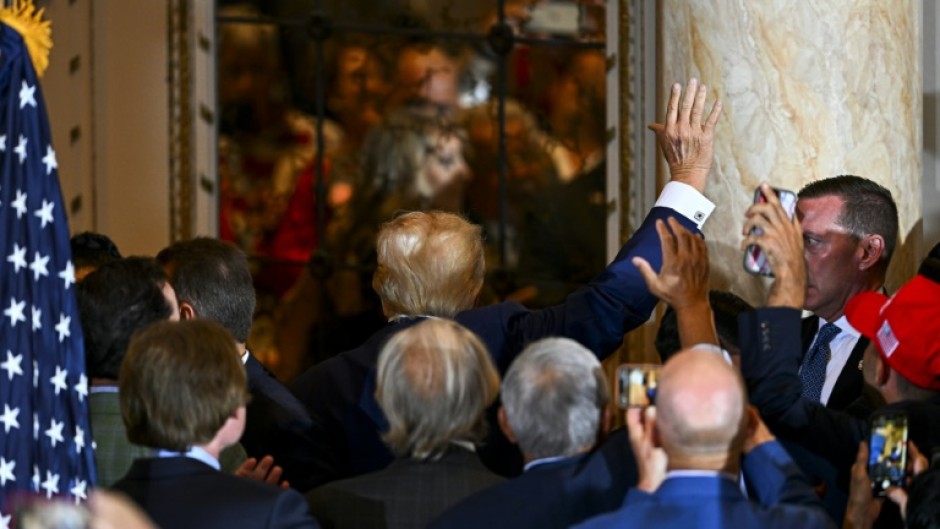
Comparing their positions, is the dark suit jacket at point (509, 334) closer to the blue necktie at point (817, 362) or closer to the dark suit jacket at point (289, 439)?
the dark suit jacket at point (289, 439)

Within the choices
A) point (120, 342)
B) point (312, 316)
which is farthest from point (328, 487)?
point (312, 316)

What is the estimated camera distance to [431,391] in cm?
418

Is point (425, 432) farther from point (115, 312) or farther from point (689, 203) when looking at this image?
point (689, 203)

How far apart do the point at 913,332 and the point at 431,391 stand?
1147mm

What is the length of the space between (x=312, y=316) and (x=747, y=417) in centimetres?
488

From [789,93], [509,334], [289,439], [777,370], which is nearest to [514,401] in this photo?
[777,370]

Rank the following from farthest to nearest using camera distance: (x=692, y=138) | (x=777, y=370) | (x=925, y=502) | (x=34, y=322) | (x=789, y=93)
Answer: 1. (x=789, y=93)
2. (x=692, y=138)
3. (x=34, y=322)
4. (x=777, y=370)
5. (x=925, y=502)

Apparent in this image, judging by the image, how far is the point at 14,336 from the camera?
4555 mm

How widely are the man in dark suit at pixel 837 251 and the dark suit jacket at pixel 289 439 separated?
1523 mm

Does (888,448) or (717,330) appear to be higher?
(717,330)

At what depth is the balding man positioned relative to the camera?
370cm

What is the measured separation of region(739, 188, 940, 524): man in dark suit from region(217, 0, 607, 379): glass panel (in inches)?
160

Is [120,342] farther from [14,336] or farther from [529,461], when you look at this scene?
[529,461]

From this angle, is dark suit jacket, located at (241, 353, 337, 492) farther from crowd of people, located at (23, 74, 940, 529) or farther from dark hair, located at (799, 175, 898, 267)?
dark hair, located at (799, 175, 898, 267)
